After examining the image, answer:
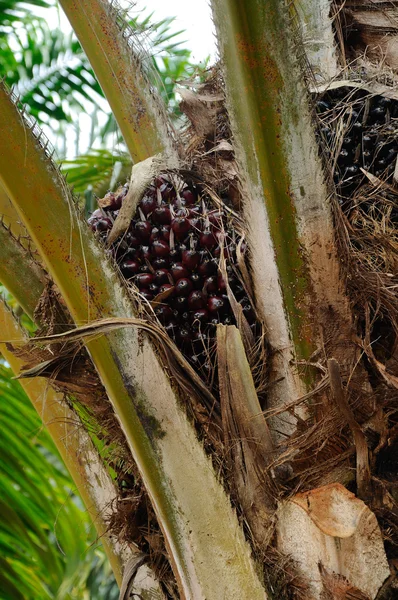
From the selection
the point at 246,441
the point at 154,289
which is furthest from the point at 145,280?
the point at 246,441

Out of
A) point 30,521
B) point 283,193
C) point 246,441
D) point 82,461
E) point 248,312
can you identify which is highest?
point 283,193

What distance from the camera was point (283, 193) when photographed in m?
1.15

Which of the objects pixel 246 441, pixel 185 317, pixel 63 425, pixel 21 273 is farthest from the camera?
pixel 63 425

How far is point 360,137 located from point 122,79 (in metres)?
0.59

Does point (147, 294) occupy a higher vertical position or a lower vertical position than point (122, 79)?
lower

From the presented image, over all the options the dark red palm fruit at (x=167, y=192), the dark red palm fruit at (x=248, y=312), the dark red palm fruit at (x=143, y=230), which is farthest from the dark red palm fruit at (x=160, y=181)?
the dark red palm fruit at (x=248, y=312)

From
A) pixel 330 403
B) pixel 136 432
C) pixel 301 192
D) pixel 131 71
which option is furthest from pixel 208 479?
pixel 131 71

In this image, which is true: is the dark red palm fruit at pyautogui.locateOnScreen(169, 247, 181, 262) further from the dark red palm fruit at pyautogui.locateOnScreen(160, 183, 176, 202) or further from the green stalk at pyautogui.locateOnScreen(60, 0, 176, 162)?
the green stalk at pyautogui.locateOnScreen(60, 0, 176, 162)

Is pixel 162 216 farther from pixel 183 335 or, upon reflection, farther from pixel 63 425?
pixel 63 425

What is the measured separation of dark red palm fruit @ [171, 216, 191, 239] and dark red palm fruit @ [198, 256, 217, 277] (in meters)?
0.07

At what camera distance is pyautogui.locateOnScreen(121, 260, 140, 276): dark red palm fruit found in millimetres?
1280

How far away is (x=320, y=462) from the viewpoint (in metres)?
1.13

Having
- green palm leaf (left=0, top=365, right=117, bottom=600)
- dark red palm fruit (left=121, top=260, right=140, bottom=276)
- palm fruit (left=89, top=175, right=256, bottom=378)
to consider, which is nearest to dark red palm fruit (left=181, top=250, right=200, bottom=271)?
palm fruit (left=89, top=175, right=256, bottom=378)

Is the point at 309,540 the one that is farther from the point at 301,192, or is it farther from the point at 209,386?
the point at 301,192
